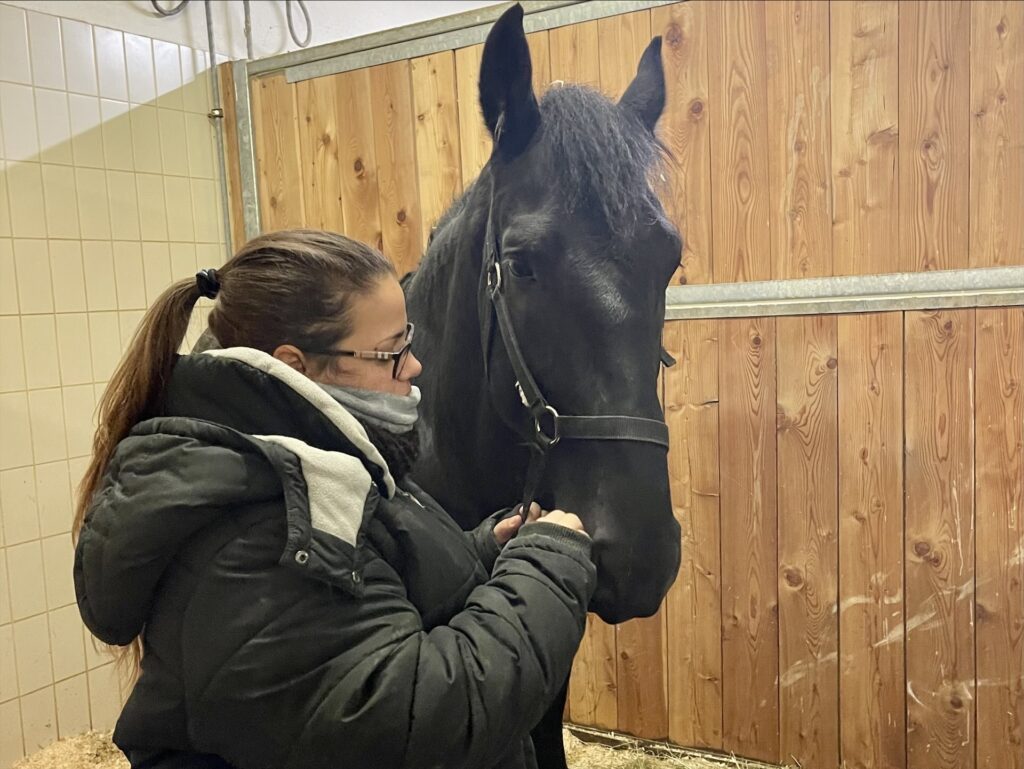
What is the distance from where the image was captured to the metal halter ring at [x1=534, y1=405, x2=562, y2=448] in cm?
101

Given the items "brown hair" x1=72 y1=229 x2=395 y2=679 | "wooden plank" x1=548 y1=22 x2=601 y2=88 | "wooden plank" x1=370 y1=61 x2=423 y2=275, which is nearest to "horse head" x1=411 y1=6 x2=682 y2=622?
"brown hair" x1=72 y1=229 x2=395 y2=679

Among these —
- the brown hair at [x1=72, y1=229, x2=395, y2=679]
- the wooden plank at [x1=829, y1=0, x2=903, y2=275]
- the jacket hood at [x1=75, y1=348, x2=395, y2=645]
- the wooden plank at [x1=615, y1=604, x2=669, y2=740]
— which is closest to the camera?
the jacket hood at [x1=75, y1=348, x2=395, y2=645]

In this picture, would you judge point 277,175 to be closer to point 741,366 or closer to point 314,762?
point 741,366

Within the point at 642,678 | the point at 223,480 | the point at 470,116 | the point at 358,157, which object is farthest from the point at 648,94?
the point at 642,678

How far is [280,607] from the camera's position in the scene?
Result: 2.31ft

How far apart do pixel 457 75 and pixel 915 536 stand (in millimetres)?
1711

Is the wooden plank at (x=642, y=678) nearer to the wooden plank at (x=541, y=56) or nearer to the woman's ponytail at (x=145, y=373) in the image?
the wooden plank at (x=541, y=56)

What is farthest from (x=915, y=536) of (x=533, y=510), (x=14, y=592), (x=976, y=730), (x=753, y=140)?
(x=14, y=592)

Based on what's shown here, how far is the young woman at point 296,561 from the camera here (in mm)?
703

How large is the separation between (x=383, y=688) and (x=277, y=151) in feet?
7.43

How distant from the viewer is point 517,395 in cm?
109

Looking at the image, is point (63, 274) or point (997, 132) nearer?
point (997, 132)

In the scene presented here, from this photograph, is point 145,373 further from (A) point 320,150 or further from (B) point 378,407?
(A) point 320,150

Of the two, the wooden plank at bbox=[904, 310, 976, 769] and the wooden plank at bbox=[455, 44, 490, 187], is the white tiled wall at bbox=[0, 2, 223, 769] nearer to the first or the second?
the wooden plank at bbox=[455, 44, 490, 187]
